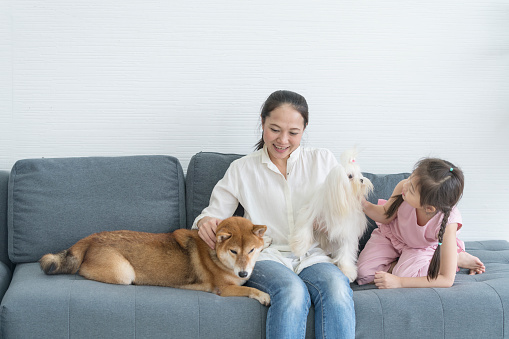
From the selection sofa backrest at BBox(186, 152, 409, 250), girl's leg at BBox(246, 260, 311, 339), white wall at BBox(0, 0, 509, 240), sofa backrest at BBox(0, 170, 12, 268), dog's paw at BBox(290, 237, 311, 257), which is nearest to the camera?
girl's leg at BBox(246, 260, 311, 339)

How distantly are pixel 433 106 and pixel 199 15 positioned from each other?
→ 61.7 inches

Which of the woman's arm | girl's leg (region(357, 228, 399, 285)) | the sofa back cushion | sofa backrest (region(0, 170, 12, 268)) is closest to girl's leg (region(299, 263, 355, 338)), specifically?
girl's leg (region(357, 228, 399, 285))

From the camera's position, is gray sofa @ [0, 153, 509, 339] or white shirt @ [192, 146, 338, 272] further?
white shirt @ [192, 146, 338, 272]

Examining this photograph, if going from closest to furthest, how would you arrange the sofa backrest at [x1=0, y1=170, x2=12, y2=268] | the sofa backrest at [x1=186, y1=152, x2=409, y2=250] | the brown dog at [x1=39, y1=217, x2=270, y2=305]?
the brown dog at [x1=39, y1=217, x2=270, y2=305] < the sofa backrest at [x1=0, y1=170, x2=12, y2=268] < the sofa backrest at [x1=186, y1=152, x2=409, y2=250]

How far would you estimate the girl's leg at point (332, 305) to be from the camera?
1.88 metres

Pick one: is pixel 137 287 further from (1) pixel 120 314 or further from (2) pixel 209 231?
(2) pixel 209 231

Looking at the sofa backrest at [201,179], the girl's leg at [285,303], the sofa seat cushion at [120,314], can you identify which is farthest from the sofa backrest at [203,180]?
the sofa seat cushion at [120,314]

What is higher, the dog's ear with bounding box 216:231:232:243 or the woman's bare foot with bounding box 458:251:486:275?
the dog's ear with bounding box 216:231:232:243

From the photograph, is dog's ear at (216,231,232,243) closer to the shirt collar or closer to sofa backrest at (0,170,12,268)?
the shirt collar

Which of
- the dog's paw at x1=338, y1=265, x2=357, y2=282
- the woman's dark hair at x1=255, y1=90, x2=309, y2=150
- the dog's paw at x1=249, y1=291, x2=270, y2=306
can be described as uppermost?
the woman's dark hair at x1=255, y1=90, x2=309, y2=150

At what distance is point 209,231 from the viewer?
219 centimetres

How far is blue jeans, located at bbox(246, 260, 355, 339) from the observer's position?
6.10ft

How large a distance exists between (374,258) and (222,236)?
0.80 metres

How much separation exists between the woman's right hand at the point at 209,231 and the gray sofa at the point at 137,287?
0.78ft
